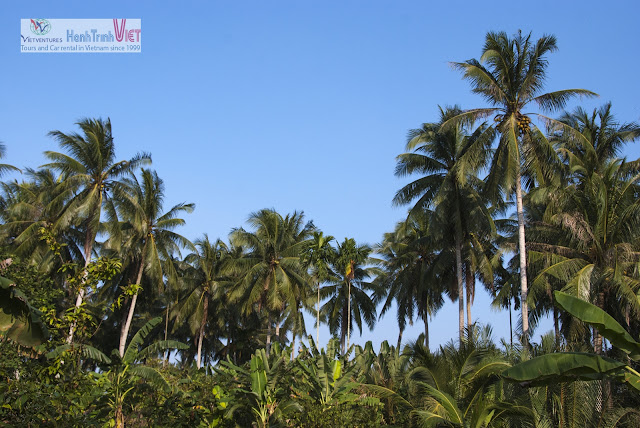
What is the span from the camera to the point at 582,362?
9570 millimetres

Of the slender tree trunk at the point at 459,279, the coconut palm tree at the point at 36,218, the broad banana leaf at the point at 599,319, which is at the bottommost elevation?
the broad banana leaf at the point at 599,319

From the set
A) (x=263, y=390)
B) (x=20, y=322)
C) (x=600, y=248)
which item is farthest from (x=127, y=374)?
(x=600, y=248)

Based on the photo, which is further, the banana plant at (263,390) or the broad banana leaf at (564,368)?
the banana plant at (263,390)

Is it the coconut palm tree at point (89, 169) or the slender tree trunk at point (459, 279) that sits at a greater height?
the coconut palm tree at point (89, 169)

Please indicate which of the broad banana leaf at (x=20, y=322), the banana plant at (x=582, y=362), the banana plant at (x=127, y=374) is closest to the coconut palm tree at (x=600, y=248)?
the banana plant at (x=582, y=362)

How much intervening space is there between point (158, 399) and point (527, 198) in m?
21.9

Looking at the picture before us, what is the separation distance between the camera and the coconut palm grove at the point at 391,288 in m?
10.2

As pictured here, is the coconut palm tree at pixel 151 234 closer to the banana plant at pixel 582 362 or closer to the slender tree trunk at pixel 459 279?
the slender tree trunk at pixel 459 279

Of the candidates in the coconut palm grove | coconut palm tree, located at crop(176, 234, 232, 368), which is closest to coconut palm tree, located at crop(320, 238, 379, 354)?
the coconut palm grove

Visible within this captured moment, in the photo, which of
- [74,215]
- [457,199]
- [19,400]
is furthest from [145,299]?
[19,400]

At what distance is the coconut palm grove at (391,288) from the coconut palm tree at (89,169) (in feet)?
0.32

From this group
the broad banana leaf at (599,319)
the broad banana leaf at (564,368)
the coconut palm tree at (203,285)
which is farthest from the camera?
the coconut palm tree at (203,285)

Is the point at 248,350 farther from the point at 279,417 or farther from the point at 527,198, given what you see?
the point at 279,417

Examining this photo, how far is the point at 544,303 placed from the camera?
3027 cm
